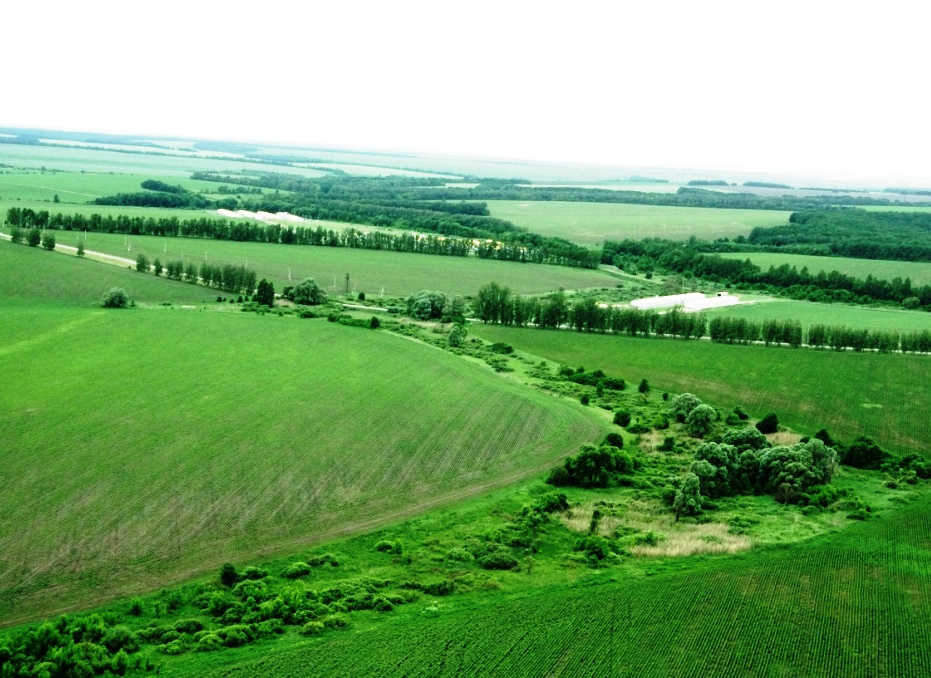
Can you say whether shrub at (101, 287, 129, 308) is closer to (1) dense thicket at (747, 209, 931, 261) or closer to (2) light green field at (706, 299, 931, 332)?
(2) light green field at (706, 299, 931, 332)

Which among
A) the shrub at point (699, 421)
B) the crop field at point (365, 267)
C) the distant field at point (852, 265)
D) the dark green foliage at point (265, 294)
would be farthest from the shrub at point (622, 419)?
the distant field at point (852, 265)

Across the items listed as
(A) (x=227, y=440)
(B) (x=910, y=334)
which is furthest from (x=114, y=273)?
(B) (x=910, y=334)

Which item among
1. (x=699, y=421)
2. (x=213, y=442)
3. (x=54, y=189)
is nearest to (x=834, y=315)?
(x=699, y=421)

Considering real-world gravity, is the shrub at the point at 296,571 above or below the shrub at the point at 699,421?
below

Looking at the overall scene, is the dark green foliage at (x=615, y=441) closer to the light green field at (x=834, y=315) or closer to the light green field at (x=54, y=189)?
the light green field at (x=834, y=315)

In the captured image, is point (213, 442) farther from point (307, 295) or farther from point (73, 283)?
point (73, 283)

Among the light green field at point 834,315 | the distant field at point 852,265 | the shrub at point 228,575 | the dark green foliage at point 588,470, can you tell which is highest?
the distant field at point 852,265

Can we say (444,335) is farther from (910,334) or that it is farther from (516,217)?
(516,217)
